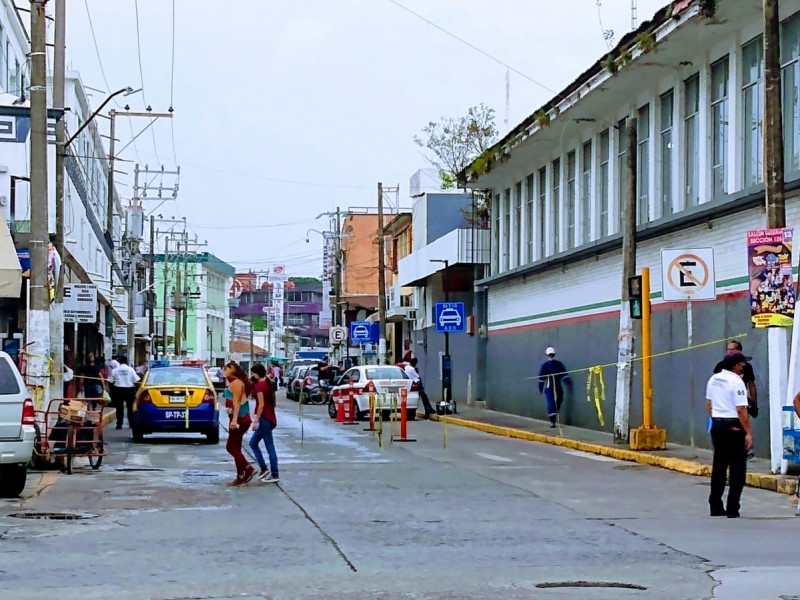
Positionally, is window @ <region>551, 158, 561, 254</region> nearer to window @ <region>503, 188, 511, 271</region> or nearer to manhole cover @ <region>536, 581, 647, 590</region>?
window @ <region>503, 188, 511, 271</region>

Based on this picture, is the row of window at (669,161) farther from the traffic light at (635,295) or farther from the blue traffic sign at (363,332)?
the blue traffic sign at (363,332)

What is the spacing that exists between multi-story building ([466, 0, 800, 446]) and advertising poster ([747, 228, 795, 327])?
8.72 ft

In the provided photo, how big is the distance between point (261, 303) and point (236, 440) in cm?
13101

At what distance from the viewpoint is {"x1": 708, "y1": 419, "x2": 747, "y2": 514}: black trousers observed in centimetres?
1292

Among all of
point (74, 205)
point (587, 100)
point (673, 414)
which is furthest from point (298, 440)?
point (74, 205)

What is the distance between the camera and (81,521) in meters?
12.6

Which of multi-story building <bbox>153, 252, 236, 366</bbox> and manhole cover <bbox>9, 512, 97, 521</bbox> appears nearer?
manhole cover <bbox>9, 512, 97, 521</bbox>

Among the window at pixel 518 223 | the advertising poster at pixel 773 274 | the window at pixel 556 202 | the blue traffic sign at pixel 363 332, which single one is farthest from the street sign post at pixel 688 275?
the blue traffic sign at pixel 363 332

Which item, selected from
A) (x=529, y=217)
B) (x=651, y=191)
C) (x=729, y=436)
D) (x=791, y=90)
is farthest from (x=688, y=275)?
(x=529, y=217)

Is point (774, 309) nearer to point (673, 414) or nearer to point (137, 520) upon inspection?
point (673, 414)

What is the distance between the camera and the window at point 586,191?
30.1 m

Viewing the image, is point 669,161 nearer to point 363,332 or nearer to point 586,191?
point 586,191

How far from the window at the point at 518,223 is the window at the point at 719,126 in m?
14.3

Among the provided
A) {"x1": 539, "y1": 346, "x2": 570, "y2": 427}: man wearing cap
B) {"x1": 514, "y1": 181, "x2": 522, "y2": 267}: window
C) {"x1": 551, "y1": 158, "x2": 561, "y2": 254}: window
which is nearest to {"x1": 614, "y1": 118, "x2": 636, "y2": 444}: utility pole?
{"x1": 539, "y1": 346, "x2": 570, "y2": 427}: man wearing cap
